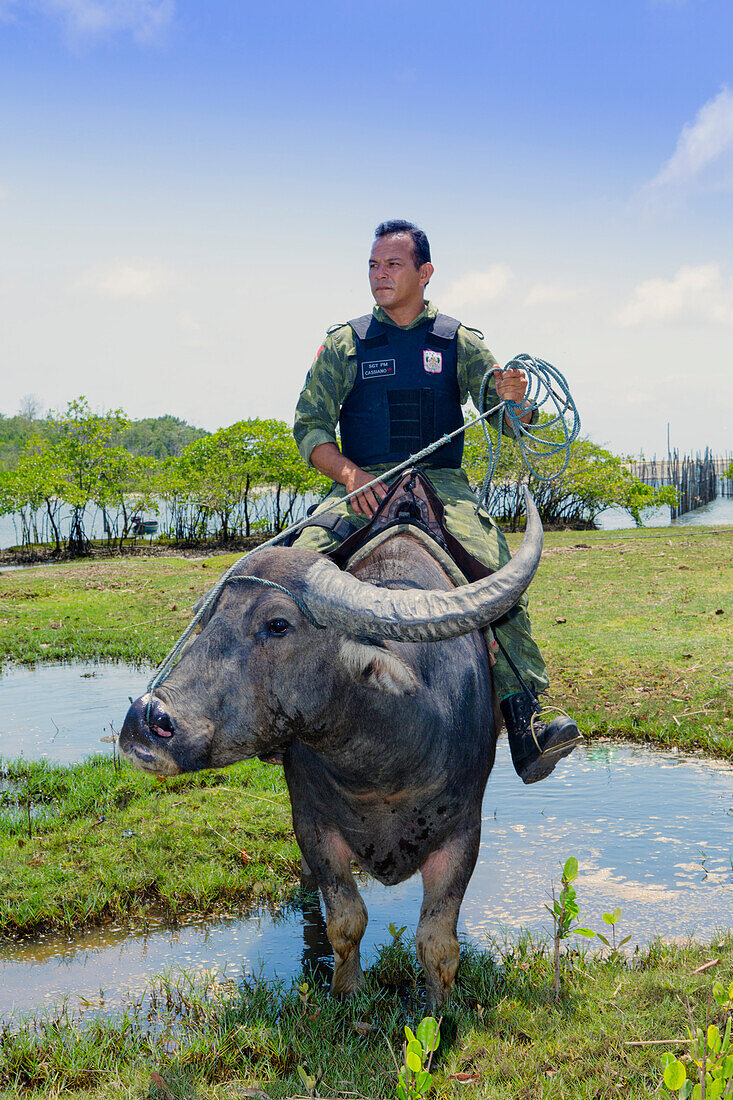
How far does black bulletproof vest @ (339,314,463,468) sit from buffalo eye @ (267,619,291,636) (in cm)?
170

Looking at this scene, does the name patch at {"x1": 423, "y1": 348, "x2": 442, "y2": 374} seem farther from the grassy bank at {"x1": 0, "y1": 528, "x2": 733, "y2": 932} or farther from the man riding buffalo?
the grassy bank at {"x1": 0, "y1": 528, "x2": 733, "y2": 932}

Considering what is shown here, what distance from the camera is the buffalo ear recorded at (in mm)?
2572

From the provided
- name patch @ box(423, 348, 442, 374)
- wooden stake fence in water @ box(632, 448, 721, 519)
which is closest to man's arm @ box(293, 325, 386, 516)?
name patch @ box(423, 348, 442, 374)

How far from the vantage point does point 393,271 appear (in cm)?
393

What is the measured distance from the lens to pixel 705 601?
12.8m

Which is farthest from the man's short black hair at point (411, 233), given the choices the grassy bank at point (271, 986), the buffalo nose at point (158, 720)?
the grassy bank at point (271, 986)

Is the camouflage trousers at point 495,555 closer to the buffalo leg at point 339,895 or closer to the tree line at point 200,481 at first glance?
the buffalo leg at point 339,895

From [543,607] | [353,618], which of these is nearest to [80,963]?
[353,618]

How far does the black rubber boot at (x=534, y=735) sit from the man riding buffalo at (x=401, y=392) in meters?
0.04

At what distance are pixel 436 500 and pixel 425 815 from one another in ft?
4.16

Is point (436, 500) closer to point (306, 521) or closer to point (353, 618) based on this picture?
point (306, 521)

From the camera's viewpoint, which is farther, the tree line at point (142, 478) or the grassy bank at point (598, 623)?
the tree line at point (142, 478)

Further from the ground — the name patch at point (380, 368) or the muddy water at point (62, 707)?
the name patch at point (380, 368)

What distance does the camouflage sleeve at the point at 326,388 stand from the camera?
404 centimetres
